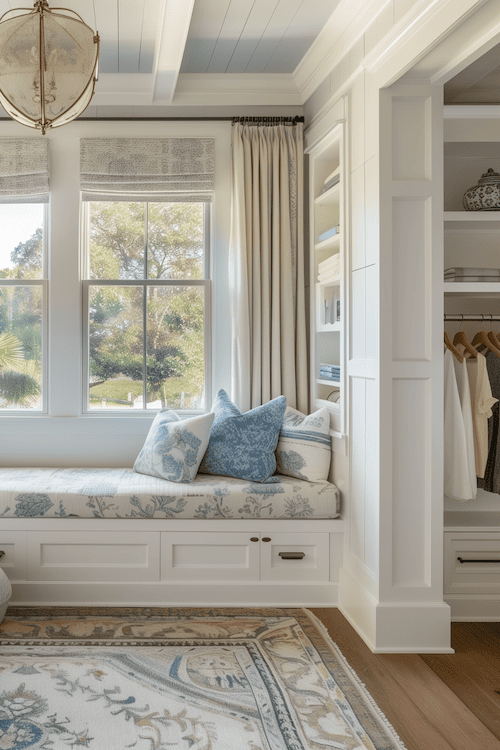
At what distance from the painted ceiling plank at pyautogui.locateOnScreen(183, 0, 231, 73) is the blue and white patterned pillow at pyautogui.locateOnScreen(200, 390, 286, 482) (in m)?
1.91

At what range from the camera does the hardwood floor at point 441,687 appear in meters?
2.09

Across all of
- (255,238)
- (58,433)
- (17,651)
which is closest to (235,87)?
(255,238)

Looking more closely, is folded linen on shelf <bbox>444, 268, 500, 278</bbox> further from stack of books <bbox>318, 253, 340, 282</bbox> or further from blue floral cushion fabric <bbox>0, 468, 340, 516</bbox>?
blue floral cushion fabric <bbox>0, 468, 340, 516</bbox>

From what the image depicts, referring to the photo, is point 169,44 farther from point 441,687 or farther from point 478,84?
point 441,687

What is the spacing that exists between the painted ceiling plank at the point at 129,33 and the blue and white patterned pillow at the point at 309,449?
2.16 m

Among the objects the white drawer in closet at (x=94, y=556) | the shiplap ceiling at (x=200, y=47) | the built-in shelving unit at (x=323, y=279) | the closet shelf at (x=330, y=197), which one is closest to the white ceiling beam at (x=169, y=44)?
the shiplap ceiling at (x=200, y=47)

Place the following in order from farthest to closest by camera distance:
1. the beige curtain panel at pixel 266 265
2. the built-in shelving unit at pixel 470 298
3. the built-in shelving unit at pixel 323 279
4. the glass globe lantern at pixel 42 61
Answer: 1. the beige curtain panel at pixel 266 265
2. the built-in shelving unit at pixel 323 279
3. the built-in shelving unit at pixel 470 298
4. the glass globe lantern at pixel 42 61

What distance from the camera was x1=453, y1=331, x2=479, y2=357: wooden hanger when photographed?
10.0 feet

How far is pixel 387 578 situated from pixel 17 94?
92.0 inches

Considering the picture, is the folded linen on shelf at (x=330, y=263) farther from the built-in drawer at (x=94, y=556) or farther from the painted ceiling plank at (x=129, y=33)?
the built-in drawer at (x=94, y=556)

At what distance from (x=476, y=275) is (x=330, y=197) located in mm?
986

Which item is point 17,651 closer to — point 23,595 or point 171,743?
point 23,595

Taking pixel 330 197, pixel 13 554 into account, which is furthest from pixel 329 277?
pixel 13 554

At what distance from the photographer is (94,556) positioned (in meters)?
3.22
